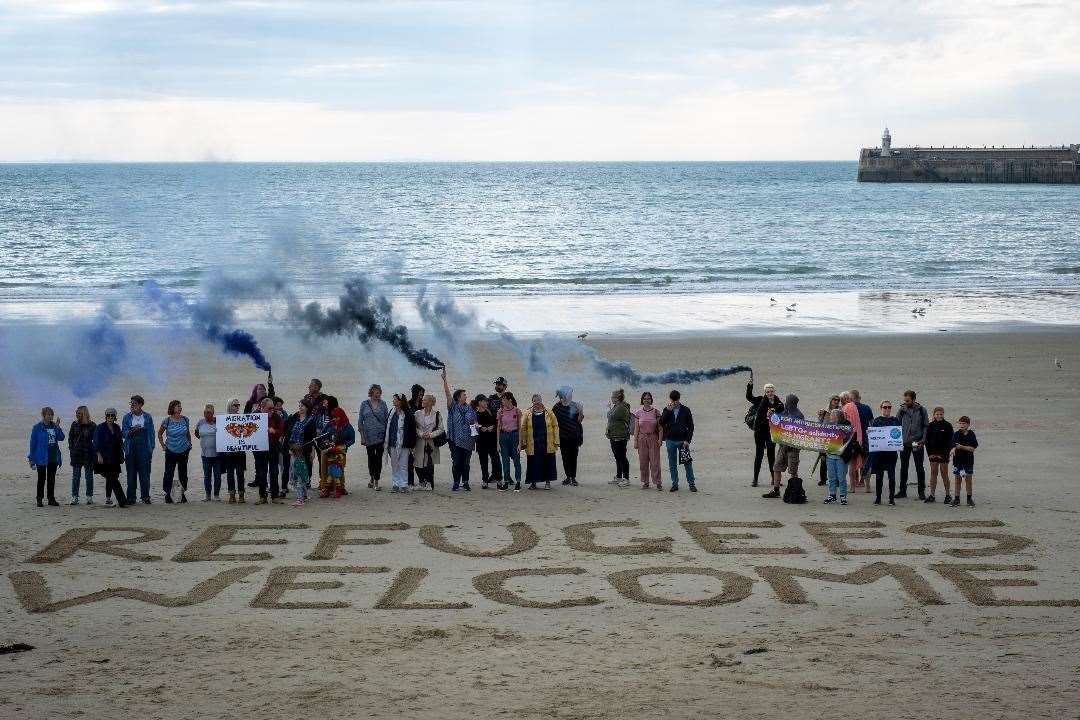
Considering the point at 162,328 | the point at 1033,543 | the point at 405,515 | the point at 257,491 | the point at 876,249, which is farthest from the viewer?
the point at 876,249

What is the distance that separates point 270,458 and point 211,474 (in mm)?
906

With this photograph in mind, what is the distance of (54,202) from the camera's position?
11769 centimetres

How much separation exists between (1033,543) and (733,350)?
16.9 metres

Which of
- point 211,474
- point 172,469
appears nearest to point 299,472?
point 211,474

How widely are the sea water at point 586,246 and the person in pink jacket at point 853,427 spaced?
18.5m

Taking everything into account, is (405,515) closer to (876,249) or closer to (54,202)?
(876,249)

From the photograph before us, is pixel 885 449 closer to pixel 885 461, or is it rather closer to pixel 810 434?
pixel 885 461

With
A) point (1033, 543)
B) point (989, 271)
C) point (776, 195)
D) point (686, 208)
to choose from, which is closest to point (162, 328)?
point (1033, 543)

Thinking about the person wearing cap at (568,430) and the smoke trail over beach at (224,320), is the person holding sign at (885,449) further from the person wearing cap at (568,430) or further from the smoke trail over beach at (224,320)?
the smoke trail over beach at (224,320)

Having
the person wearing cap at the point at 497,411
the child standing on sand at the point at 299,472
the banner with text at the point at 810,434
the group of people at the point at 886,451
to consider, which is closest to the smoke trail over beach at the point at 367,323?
the person wearing cap at the point at 497,411

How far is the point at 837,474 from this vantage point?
17.4 meters

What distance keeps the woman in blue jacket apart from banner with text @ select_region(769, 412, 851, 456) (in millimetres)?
10361

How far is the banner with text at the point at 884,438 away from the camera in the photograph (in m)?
17.2

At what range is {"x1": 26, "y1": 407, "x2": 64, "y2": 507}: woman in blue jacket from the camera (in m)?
16.8
